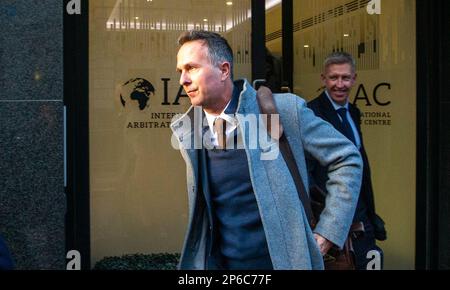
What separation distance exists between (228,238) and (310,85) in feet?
10.9

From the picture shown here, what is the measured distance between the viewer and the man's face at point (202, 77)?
12.6 feet

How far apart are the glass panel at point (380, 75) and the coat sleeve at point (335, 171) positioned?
2.91 m

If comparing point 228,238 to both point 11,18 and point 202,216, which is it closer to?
point 202,216

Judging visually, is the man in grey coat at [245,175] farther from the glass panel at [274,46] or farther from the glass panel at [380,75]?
the glass panel at [380,75]

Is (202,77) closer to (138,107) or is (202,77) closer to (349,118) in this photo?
(138,107)

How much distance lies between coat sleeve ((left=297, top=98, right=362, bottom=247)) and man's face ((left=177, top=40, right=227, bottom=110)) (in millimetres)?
486

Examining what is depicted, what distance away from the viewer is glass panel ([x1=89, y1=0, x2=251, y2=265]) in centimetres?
610

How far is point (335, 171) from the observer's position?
12.2 ft

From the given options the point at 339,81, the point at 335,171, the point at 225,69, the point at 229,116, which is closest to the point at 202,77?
the point at 225,69

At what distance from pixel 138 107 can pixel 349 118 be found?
1.93m

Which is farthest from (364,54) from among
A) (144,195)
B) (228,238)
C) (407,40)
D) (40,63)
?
(228,238)
